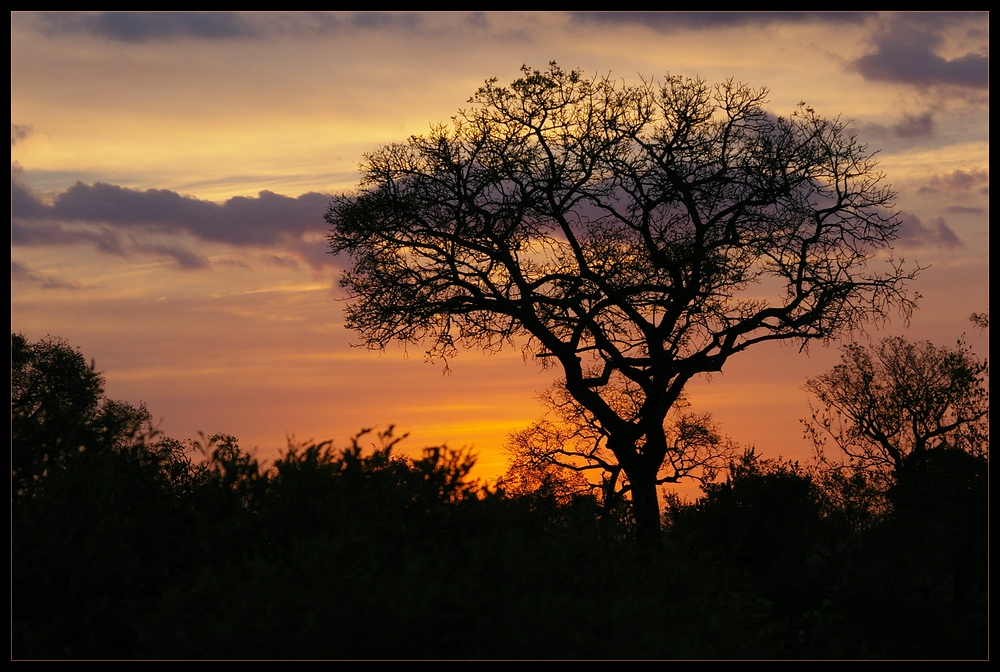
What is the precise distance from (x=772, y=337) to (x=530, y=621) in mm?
17893

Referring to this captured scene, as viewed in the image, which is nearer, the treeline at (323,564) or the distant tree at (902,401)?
the treeline at (323,564)

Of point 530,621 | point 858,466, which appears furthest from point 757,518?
point 530,621

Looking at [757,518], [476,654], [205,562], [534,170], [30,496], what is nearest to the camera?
[476,654]

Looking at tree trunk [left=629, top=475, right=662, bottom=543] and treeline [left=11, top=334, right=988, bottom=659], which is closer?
treeline [left=11, top=334, right=988, bottom=659]

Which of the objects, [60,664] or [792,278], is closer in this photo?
[60,664]

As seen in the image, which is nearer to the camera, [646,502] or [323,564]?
[323,564]

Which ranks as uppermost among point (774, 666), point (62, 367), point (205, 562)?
point (62, 367)

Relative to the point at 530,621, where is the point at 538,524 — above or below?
above

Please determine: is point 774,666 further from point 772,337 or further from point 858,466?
point 858,466

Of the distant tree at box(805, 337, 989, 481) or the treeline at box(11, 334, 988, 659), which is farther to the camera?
the distant tree at box(805, 337, 989, 481)

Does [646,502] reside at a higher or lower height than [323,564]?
higher

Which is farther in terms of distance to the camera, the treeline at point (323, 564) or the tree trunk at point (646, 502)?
the tree trunk at point (646, 502)

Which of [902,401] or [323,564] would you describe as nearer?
[323,564]

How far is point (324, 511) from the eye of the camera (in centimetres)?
1195
